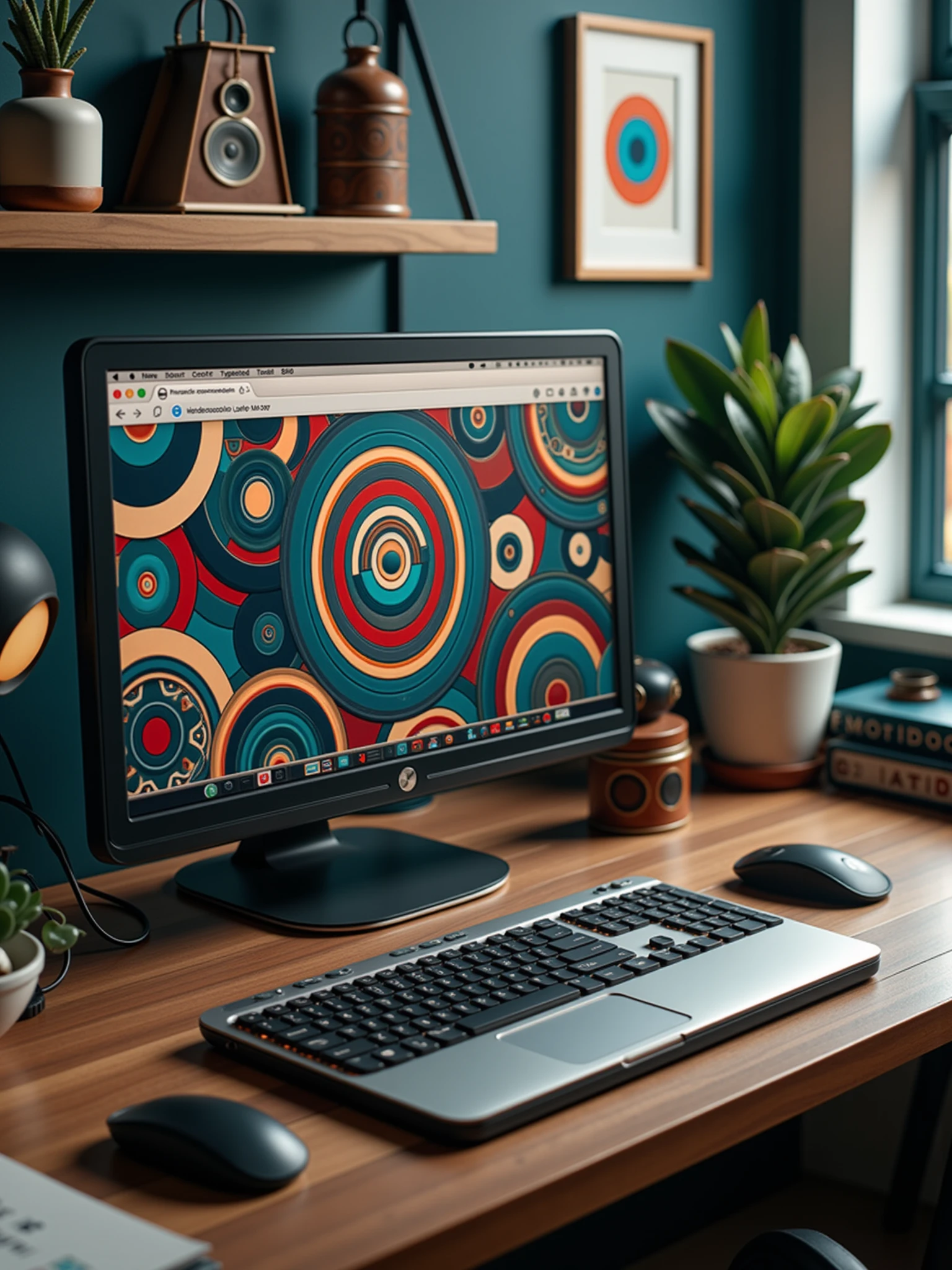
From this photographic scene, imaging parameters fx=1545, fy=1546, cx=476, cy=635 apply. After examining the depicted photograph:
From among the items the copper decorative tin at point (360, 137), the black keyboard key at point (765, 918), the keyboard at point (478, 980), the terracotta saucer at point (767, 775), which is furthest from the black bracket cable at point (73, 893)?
the terracotta saucer at point (767, 775)

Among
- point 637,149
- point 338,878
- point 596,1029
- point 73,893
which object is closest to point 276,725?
point 338,878

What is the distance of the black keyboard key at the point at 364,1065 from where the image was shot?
1.06 meters

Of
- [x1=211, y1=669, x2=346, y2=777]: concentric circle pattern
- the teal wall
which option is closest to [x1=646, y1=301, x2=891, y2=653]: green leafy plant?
the teal wall

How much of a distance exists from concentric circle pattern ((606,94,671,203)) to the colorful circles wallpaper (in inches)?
19.3

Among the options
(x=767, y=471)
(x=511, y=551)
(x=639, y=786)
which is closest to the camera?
(x=511, y=551)

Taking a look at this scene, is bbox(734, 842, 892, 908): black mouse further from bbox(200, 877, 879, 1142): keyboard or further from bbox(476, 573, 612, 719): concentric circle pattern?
bbox(476, 573, 612, 719): concentric circle pattern

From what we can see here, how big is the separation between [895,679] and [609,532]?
489mm

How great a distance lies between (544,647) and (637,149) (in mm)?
769

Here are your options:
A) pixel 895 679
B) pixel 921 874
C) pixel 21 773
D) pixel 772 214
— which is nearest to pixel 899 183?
pixel 772 214

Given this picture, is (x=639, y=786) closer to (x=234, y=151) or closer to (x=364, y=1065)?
(x=364, y=1065)

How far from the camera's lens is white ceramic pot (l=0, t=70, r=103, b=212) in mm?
1330

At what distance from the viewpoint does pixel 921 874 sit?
1.54 meters

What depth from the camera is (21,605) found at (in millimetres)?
1144

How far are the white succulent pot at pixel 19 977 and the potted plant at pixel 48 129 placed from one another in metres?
0.63
